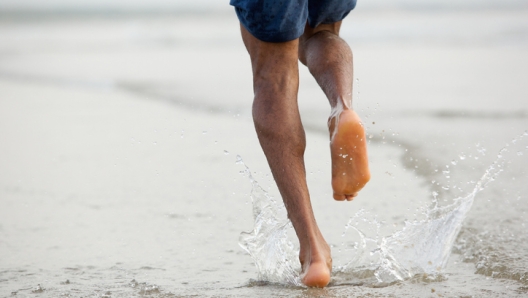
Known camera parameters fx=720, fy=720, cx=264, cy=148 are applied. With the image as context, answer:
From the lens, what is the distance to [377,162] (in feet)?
10.0

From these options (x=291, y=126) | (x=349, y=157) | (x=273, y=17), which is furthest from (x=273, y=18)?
(x=349, y=157)

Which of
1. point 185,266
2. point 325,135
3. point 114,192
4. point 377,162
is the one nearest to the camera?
point 185,266

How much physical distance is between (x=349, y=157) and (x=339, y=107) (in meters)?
0.16

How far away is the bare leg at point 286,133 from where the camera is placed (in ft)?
5.91

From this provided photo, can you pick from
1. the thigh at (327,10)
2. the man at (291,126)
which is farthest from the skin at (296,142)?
the thigh at (327,10)

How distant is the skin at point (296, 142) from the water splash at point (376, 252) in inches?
3.7

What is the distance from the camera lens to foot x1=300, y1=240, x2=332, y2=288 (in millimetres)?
1719

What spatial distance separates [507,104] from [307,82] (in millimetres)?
A: 1866

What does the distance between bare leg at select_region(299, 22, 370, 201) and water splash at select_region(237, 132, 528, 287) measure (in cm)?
20

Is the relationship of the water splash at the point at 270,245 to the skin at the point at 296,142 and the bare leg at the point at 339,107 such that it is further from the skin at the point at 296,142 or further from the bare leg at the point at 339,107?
the bare leg at the point at 339,107

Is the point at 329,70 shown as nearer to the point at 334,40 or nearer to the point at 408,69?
the point at 334,40

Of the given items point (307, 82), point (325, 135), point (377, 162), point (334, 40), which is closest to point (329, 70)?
point (334, 40)

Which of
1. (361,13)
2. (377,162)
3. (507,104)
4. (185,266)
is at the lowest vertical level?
(185,266)

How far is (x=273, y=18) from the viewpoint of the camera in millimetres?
1771
